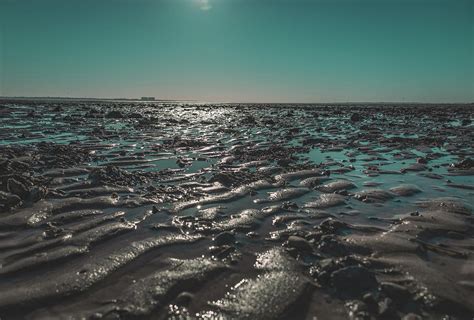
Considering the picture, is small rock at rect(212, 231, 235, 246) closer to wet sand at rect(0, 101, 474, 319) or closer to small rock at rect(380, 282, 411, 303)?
wet sand at rect(0, 101, 474, 319)

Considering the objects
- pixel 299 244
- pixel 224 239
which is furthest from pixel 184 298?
pixel 299 244

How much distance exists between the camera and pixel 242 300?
2904mm

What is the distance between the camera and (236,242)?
13.5 ft

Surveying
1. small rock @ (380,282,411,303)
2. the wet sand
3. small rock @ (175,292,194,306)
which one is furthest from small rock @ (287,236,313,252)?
small rock @ (175,292,194,306)

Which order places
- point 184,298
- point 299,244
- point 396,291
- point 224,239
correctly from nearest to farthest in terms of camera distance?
point 184,298, point 396,291, point 299,244, point 224,239

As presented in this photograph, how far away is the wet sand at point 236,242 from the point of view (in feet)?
9.37

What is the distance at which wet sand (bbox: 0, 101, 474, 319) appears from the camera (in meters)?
2.86

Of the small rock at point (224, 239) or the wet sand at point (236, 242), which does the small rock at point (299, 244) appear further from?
the small rock at point (224, 239)

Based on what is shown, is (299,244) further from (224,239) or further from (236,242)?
(224,239)

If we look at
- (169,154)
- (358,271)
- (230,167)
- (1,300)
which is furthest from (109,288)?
(169,154)

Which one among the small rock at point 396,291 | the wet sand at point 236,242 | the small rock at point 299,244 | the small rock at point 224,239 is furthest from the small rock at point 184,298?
the small rock at point 396,291

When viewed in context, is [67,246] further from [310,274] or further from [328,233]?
[328,233]

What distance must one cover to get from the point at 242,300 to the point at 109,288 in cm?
118

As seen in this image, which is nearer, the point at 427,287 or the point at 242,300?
the point at 242,300
